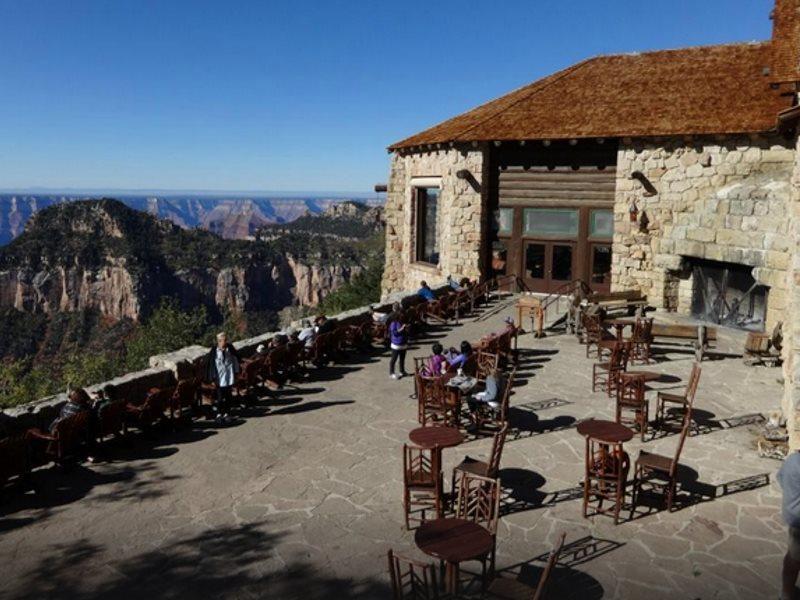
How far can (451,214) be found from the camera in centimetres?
2223

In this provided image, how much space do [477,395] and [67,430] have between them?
540cm

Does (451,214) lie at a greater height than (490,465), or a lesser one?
greater

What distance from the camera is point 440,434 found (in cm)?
757

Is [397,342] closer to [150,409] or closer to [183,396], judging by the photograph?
[183,396]

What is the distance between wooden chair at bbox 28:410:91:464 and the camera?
8.25 m

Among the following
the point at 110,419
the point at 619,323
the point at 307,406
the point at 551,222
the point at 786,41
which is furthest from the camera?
the point at 551,222

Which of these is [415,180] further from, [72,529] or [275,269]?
[275,269]

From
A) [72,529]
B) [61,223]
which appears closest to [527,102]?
[72,529]

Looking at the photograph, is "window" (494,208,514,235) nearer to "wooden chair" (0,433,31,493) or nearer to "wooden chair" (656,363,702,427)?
"wooden chair" (656,363,702,427)

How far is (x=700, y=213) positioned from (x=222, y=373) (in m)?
12.8

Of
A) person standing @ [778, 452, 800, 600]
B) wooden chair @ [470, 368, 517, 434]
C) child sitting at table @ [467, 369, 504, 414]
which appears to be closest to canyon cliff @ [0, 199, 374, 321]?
wooden chair @ [470, 368, 517, 434]

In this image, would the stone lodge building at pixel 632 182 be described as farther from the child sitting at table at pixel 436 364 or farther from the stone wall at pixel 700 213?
the child sitting at table at pixel 436 364

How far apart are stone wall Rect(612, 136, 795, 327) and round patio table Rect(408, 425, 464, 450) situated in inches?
411

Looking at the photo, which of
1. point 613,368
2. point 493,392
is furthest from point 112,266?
point 493,392
